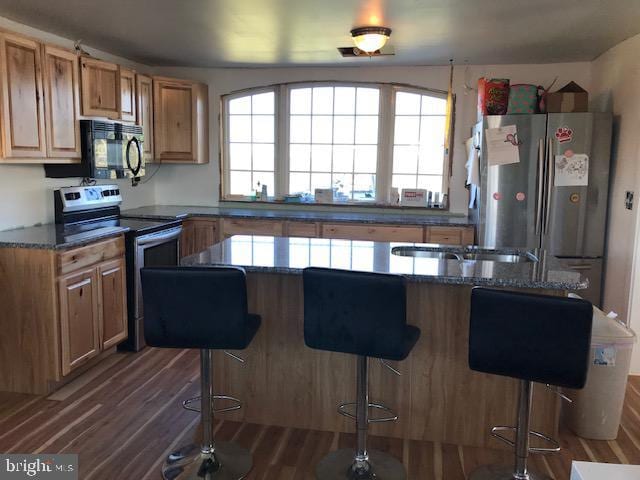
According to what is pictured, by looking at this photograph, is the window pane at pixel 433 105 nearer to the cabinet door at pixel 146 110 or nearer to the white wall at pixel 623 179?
the white wall at pixel 623 179

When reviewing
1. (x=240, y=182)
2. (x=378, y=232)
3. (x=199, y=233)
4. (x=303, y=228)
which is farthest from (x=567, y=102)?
(x=199, y=233)

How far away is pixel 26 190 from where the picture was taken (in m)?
3.80

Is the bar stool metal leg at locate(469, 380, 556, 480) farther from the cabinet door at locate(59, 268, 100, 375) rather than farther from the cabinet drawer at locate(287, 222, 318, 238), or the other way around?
the cabinet drawer at locate(287, 222, 318, 238)

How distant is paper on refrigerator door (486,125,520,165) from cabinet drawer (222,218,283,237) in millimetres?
1863

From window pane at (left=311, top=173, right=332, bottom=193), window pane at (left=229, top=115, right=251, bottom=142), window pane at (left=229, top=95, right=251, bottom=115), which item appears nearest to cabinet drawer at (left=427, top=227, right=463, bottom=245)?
window pane at (left=311, top=173, right=332, bottom=193)

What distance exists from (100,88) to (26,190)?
2.98 feet

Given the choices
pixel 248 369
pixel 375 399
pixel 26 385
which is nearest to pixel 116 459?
pixel 248 369

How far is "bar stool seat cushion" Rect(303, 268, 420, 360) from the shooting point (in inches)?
84.1

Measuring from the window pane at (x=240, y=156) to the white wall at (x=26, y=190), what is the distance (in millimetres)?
1667

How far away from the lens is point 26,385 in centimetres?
328

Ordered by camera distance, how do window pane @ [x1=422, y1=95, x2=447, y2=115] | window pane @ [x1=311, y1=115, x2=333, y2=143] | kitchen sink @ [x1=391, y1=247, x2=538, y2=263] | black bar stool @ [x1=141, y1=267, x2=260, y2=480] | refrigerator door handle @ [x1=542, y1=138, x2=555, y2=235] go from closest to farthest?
black bar stool @ [x1=141, y1=267, x2=260, y2=480]
kitchen sink @ [x1=391, y1=247, x2=538, y2=263]
refrigerator door handle @ [x1=542, y1=138, x2=555, y2=235]
window pane @ [x1=422, y1=95, x2=447, y2=115]
window pane @ [x1=311, y1=115, x2=333, y2=143]

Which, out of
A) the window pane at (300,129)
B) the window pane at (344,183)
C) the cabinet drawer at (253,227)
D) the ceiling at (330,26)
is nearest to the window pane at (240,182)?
the window pane at (300,129)

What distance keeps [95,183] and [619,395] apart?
13.1 ft

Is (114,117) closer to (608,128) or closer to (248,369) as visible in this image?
(248,369)
